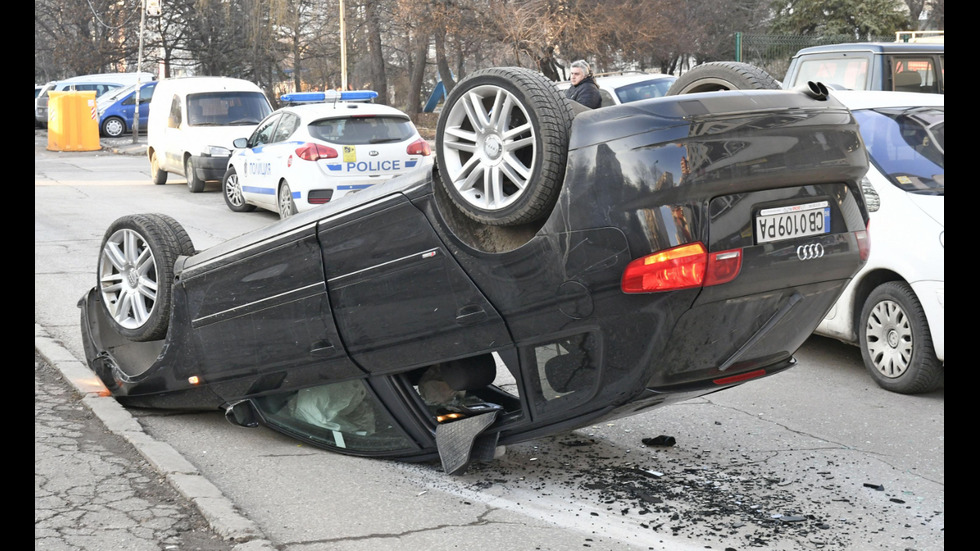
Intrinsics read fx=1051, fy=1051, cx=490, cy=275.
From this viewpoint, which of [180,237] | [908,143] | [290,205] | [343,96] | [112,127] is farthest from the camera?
[112,127]

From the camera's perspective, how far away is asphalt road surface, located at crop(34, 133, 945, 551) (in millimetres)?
4355

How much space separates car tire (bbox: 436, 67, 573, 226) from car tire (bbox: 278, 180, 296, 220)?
1005 centimetres

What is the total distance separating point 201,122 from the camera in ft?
65.7

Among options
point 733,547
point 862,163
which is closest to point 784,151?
point 862,163

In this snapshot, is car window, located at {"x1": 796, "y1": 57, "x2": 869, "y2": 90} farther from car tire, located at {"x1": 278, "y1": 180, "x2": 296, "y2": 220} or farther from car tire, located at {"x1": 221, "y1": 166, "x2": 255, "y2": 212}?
car tire, located at {"x1": 221, "y1": 166, "x2": 255, "y2": 212}

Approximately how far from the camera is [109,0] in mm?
46406

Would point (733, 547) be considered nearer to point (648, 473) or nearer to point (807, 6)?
point (648, 473)

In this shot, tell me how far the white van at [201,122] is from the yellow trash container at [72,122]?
35.0 ft

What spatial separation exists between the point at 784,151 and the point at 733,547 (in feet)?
5.21

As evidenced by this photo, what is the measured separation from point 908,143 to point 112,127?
3200 cm

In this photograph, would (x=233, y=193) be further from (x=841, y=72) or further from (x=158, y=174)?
(x=841, y=72)

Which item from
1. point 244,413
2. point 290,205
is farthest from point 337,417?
point 290,205

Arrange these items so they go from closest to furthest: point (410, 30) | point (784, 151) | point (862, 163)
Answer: point (784, 151) < point (862, 163) < point (410, 30)

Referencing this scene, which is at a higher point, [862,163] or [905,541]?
[862,163]
